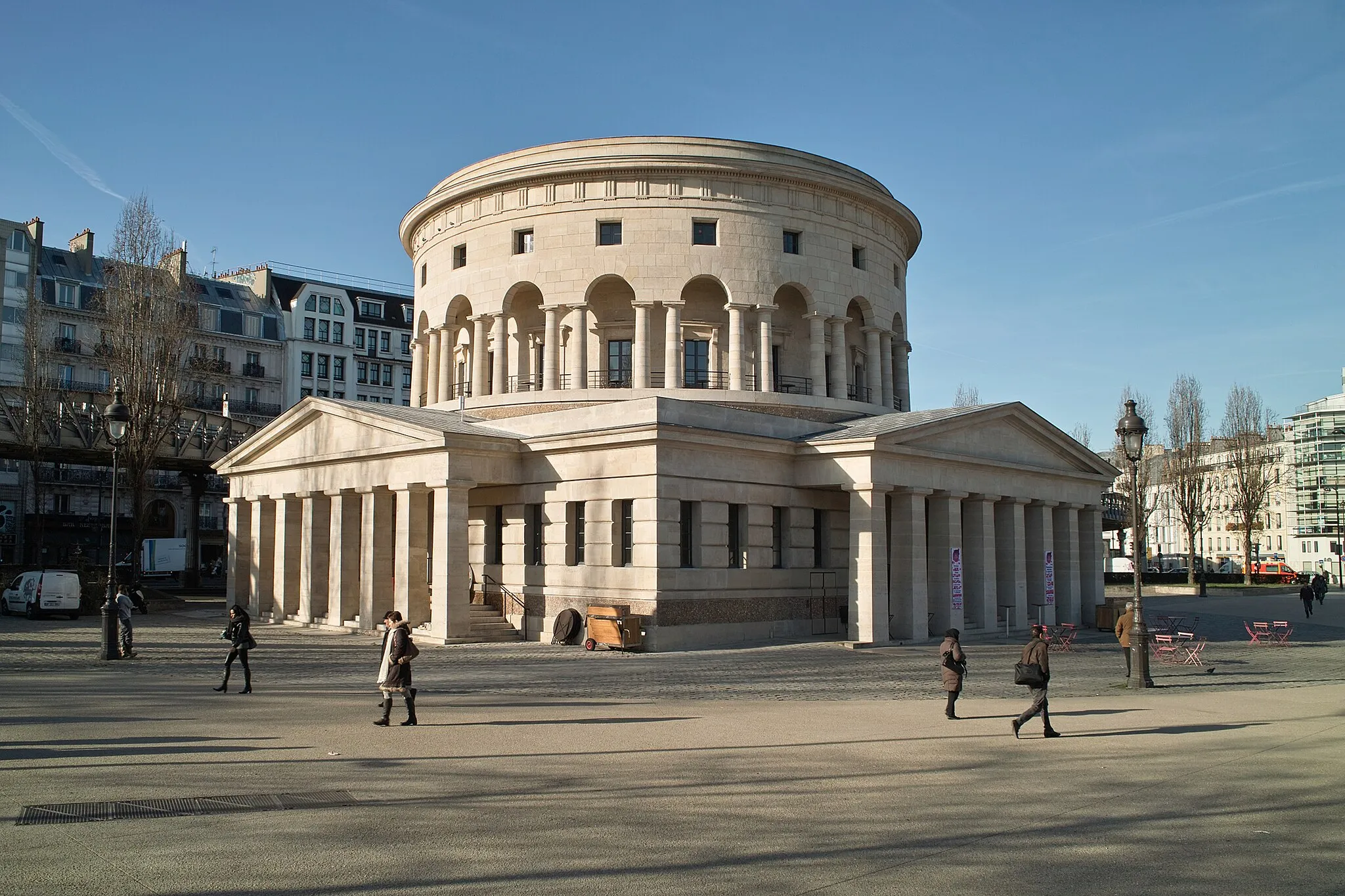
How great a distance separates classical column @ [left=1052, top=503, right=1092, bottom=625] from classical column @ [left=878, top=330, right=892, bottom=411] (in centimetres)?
809

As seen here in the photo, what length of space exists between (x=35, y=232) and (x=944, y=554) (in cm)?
6636

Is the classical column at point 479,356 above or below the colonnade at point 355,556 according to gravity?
above

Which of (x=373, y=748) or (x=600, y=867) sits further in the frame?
(x=373, y=748)

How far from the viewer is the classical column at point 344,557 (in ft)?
122

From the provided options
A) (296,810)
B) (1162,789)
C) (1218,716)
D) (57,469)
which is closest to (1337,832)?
(1162,789)

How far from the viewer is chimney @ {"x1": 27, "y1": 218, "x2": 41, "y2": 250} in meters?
73.4

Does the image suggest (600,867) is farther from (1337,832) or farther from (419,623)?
(419,623)

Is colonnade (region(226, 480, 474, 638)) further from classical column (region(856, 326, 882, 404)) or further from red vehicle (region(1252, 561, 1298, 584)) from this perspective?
red vehicle (region(1252, 561, 1298, 584))

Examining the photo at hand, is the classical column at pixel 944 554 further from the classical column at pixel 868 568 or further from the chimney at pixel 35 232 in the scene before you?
the chimney at pixel 35 232

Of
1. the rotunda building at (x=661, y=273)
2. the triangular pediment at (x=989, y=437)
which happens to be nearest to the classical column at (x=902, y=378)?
the rotunda building at (x=661, y=273)

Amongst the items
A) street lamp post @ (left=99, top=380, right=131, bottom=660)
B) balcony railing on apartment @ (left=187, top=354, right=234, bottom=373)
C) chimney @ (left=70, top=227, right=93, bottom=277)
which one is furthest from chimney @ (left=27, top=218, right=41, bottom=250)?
street lamp post @ (left=99, top=380, right=131, bottom=660)

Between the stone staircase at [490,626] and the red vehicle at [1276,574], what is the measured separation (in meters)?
70.8

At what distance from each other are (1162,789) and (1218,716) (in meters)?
7.55

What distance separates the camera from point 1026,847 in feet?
32.9
